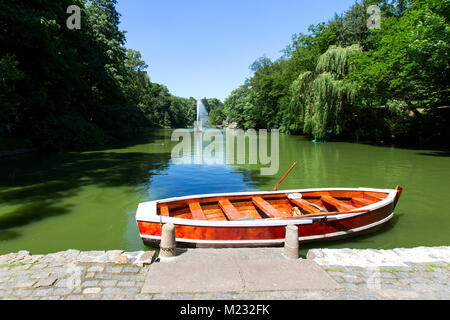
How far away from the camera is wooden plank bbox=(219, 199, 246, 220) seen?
232 inches

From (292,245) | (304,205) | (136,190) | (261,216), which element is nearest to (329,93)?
(304,205)

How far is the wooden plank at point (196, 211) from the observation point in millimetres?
5754

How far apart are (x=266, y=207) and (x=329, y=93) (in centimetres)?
2174

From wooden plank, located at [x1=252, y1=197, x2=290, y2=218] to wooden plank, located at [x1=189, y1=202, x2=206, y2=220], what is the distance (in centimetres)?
152

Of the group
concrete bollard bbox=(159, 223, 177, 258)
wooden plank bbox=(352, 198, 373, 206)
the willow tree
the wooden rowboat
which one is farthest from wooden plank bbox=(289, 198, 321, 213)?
the willow tree

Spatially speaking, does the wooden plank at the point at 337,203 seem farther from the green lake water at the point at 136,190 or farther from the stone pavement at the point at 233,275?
the stone pavement at the point at 233,275

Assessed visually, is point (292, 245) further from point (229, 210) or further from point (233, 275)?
point (229, 210)

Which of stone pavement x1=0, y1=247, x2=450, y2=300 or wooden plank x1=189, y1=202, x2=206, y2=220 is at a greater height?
wooden plank x1=189, y1=202, x2=206, y2=220

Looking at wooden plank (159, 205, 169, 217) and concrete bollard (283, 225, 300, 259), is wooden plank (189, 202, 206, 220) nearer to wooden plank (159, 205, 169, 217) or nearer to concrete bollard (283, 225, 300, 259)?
wooden plank (159, 205, 169, 217)

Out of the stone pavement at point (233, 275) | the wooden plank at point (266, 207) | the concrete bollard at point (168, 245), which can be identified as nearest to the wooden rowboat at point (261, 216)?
the wooden plank at point (266, 207)

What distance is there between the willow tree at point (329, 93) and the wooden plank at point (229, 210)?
2148 centimetres

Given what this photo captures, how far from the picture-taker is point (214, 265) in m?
Answer: 3.95

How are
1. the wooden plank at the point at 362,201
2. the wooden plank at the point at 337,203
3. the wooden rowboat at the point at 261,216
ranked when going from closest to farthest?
the wooden rowboat at the point at 261,216 → the wooden plank at the point at 337,203 → the wooden plank at the point at 362,201
